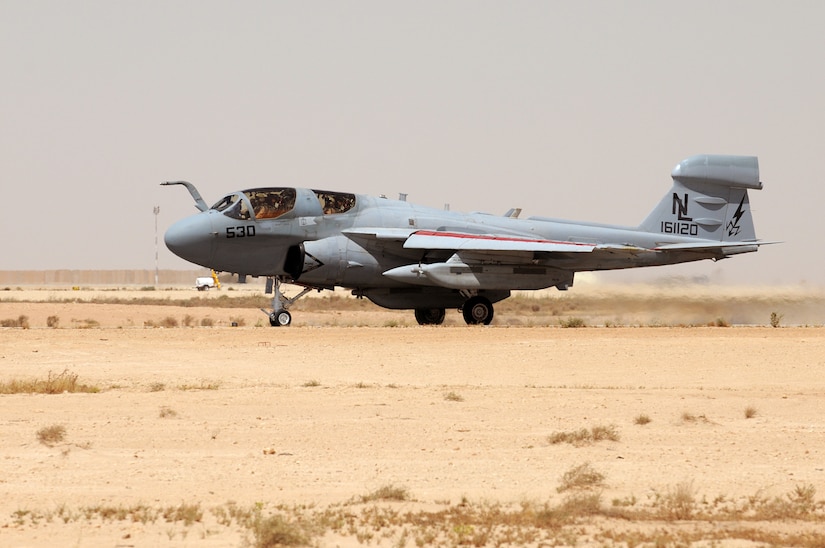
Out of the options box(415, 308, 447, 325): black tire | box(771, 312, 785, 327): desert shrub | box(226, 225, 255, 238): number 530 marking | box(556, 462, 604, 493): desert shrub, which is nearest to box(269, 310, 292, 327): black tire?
box(226, 225, 255, 238): number 530 marking

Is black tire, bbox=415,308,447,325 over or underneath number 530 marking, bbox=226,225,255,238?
underneath

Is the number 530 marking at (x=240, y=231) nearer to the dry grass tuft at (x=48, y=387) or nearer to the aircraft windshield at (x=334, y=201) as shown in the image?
the aircraft windshield at (x=334, y=201)

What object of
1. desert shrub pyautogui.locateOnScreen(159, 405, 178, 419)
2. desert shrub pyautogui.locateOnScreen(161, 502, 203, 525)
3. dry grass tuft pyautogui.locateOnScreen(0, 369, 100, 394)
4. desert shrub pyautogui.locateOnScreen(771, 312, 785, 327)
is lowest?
dry grass tuft pyautogui.locateOnScreen(0, 369, 100, 394)

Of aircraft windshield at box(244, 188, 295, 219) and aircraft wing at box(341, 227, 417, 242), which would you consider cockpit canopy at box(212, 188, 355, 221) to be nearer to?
aircraft windshield at box(244, 188, 295, 219)

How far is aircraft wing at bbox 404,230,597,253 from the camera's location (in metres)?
29.8

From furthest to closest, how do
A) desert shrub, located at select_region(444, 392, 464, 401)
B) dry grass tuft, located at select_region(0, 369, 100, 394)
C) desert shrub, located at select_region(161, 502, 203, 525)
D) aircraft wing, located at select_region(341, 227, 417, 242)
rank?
1. aircraft wing, located at select_region(341, 227, 417, 242)
2. dry grass tuft, located at select_region(0, 369, 100, 394)
3. desert shrub, located at select_region(444, 392, 464, 401)
4. desert shrub, located at select_region(161, 502, 203, 525)

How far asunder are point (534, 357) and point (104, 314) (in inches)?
908

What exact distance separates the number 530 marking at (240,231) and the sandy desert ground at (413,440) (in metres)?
3.77

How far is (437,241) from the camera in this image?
30.2 metres

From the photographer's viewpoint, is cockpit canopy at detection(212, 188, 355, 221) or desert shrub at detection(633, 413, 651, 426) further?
cockpit canopy at detection(212, 188, 355, 221)

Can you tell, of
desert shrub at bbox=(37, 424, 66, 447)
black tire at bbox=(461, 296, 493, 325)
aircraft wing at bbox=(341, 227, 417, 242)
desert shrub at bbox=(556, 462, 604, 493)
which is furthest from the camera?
black tire at bbox=(461, 296, 493, 325)

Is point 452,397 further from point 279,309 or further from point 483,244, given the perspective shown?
point 279,309

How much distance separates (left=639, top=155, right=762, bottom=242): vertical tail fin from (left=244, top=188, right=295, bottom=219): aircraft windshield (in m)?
11.0

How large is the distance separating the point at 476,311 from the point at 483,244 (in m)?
2.23
